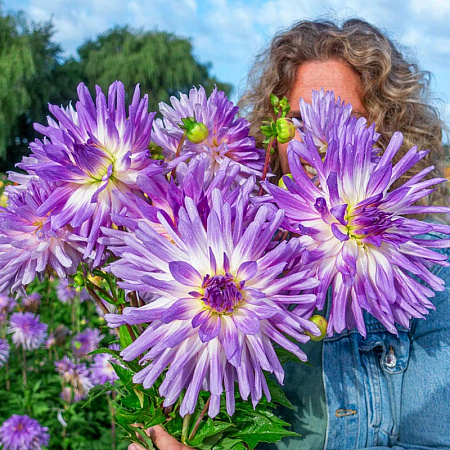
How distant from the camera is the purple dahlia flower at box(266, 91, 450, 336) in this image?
1.80 ft

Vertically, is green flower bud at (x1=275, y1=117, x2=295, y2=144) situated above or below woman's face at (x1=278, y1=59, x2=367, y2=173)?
below

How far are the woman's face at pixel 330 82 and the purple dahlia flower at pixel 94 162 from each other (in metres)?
0.80

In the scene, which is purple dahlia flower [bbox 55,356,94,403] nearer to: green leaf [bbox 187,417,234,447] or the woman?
the woman

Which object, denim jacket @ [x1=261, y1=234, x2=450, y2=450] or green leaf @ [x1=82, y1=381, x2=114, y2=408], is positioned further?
denim jacket @ [x1=261, y1=234, x2=450, y2=450]

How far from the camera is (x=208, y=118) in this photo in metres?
0.72

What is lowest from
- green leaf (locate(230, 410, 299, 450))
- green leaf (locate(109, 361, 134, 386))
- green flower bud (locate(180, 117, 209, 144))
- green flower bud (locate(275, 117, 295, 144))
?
green leaf (locate(230, 410, 299, 450))

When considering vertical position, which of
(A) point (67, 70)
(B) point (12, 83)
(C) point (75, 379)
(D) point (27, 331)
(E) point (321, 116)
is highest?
(A) point (67, 70)

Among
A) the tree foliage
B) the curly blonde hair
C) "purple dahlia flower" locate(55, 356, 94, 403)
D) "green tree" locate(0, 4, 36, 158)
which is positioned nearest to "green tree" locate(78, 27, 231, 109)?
the tree foliage

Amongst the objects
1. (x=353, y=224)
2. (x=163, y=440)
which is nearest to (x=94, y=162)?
(x=353, y=224)

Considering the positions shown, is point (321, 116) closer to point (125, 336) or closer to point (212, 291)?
point (212, 291)

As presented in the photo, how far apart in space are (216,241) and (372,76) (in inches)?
41.1

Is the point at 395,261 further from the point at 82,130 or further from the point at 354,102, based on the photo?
the point at 354,102

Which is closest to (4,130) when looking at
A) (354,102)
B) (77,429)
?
(77,429)

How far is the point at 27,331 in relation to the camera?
2100 mm
